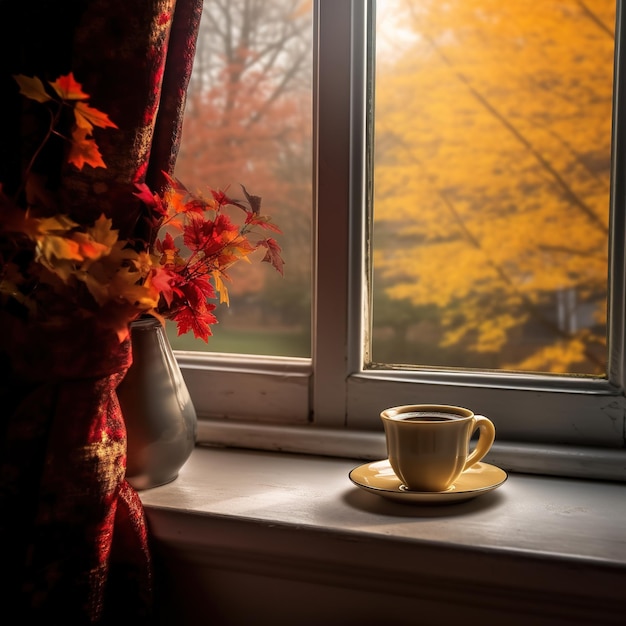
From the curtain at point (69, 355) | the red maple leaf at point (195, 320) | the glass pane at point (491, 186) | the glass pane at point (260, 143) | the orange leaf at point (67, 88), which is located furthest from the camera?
the glass pane at point (260, 143)

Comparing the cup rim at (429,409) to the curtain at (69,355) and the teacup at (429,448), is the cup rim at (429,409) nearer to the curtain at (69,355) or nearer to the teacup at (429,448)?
the teacup at (429,448)

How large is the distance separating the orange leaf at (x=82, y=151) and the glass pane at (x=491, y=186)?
48 cm

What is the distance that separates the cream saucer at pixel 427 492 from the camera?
2.69ft

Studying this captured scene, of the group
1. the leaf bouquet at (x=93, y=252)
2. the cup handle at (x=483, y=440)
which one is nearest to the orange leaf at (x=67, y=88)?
the leaf bouquet at (x=93, y=252)

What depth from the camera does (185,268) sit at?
877 millimetres

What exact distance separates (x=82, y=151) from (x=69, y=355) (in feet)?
0.72

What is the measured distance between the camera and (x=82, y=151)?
721 millimetres

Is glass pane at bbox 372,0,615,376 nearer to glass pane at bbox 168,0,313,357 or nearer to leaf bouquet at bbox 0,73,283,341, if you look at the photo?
glass pane at bbox 168,0,313,357

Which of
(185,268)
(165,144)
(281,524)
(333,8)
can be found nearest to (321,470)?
(281,524)

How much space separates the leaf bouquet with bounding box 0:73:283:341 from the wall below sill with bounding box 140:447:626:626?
9.2 inches

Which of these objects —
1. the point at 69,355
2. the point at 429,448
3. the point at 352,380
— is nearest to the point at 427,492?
the point at 429,448

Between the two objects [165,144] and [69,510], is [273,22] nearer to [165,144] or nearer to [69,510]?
[165,144]

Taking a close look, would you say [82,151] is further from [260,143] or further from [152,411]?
[260,143]

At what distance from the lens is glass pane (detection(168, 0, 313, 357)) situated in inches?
45.3
